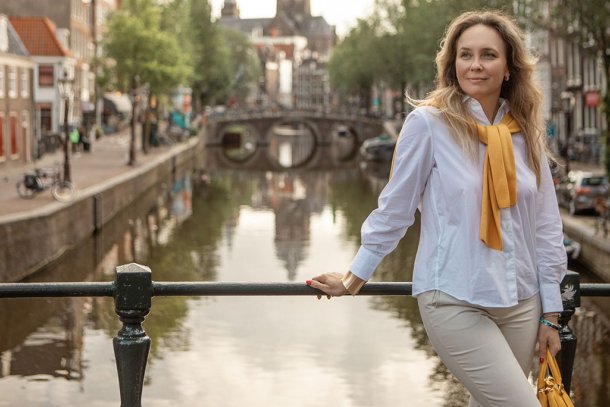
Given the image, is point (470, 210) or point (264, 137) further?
point (264, 137)

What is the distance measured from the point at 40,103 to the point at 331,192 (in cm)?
1424

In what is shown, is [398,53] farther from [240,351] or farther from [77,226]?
[240,351]

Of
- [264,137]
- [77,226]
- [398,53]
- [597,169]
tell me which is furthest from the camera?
[264,137]

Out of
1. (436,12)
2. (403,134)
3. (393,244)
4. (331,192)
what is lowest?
(331,192)

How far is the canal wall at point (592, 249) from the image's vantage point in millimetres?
21766

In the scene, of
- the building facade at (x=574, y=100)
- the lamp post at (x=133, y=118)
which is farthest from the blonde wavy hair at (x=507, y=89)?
the lamp post at (x=133, y=118)

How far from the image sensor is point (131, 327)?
4398 mm

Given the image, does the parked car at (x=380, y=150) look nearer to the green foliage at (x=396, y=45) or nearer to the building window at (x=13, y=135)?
the green foliage at (x=396, y=45)

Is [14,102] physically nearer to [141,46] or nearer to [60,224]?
[141,46]

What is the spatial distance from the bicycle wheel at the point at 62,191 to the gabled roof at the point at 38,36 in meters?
28.4

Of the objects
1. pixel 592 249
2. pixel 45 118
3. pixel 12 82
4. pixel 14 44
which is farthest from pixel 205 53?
pixel 592 249

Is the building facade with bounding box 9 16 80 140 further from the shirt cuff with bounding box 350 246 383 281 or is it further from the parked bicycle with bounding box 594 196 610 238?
the shirt cuff with bounding box 350 246 383 281

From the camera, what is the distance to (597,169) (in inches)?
1671

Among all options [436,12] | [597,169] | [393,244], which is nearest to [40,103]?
[436,12]
